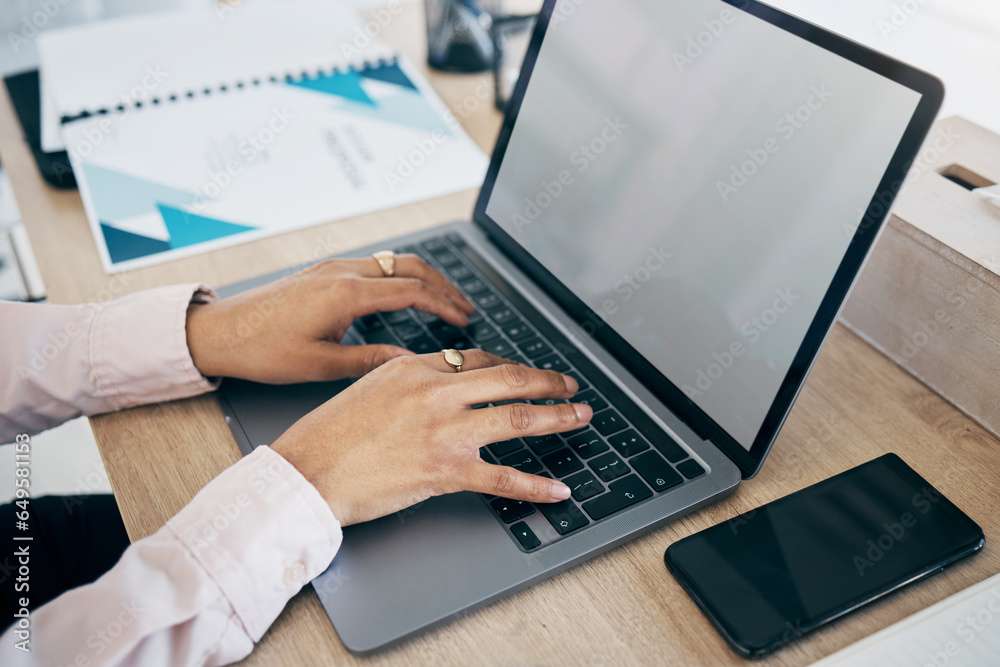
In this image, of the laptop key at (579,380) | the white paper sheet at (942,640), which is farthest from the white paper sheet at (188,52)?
the white paper sheet at (942,640)

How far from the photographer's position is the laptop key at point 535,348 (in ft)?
2.34

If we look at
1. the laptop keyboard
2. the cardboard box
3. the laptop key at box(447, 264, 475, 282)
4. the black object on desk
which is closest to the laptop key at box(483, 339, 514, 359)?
the laptop keyboard

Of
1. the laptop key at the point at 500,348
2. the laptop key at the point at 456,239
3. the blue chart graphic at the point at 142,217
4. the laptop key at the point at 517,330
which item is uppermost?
the laptop key at the point at 517,330

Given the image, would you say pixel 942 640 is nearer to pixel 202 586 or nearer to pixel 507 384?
pixel 507 384

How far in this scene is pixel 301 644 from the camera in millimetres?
503

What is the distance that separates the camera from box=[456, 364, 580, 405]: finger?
1.91 feet

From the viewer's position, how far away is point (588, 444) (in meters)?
0.61

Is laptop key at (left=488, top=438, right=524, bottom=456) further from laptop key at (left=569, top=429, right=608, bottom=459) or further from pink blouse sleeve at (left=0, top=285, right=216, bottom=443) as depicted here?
pink blouse sleeve at (left=0, top=285, right=216, bottom=443)

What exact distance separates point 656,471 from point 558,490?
3.7 inches

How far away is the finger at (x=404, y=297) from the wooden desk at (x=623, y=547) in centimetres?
18

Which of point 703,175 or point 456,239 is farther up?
point 703,175

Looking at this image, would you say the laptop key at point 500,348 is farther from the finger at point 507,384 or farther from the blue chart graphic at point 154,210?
the blue chart graphic at point 154,210

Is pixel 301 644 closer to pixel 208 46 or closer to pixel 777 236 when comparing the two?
pixel 777 236

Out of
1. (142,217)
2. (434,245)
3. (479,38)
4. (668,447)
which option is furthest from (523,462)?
(479,38)
